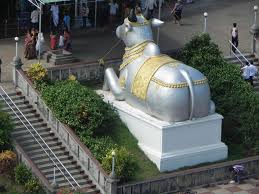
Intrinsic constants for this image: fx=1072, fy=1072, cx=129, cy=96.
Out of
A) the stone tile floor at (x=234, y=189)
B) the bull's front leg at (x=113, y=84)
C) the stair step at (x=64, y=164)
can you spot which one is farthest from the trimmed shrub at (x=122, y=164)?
the bull's front leg at (x=113, y=84)

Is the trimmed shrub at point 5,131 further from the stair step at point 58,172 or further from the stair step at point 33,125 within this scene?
the stair step at point 58,172

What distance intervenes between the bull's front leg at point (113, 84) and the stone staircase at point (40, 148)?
3549 mm

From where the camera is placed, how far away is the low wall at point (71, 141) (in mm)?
43375

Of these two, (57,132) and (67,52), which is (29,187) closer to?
(57,132)

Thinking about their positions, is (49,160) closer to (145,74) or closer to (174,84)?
(145,74)

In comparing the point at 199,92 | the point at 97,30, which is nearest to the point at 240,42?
the point at 97,30

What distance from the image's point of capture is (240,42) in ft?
183

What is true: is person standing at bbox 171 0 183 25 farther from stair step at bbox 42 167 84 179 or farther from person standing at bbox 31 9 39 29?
stair step at bbox 42 167 84 179

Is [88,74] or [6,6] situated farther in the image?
[6,6]

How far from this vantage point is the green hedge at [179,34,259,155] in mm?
47438

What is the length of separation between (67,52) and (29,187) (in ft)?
36.2

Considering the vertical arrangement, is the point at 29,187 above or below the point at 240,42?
below

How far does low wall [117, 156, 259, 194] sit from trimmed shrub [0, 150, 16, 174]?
4.43 m

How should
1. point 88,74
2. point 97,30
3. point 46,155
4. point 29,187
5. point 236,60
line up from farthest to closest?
1. point 97,30
2. point 236,60
3. point 88,74
4. point 46,155
5. point 29,187
